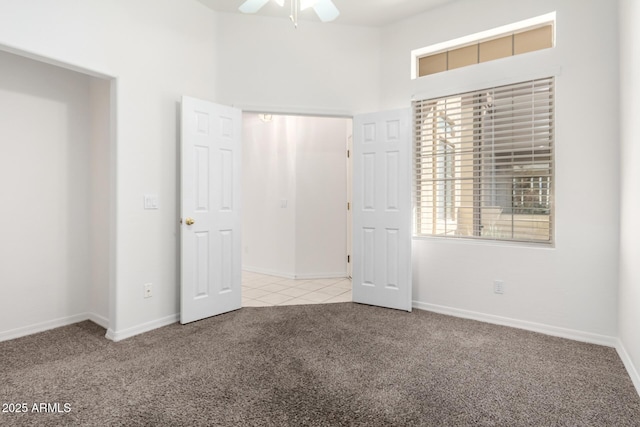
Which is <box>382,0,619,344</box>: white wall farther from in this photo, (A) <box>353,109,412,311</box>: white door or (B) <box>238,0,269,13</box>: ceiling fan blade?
(B) <box>238,0,269,13</box>: ceiling fan blade

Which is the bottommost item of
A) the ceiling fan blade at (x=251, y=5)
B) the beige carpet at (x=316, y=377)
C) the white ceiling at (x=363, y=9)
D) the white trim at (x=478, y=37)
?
the beige carpet at (x=316, y=377)

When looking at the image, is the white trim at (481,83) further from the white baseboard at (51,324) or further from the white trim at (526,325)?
the white baseboard at (51,324)

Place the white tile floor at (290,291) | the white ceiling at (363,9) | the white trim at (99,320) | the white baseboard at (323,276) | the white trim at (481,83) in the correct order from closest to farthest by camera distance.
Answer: the white trim at (481,83) < the white trim at (99,320) < the white ceiling at (363,9) < the white tile floor at (290,291) < the white baseboard at (323,276)

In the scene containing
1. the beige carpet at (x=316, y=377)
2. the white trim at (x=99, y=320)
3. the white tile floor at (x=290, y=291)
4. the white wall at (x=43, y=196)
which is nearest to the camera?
the beige carpet at (x=316, y=377)

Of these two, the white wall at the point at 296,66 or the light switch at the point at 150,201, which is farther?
the white wall at the point at 296,66

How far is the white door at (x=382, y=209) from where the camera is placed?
3520mm

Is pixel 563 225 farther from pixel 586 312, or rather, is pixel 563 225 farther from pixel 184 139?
pixel 184 139

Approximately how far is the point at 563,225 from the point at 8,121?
184 inches

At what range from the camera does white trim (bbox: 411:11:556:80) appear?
299 centimetres

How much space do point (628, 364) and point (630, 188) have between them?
1185 mm

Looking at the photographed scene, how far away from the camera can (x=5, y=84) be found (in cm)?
274

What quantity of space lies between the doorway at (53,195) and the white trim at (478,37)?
3029 mm

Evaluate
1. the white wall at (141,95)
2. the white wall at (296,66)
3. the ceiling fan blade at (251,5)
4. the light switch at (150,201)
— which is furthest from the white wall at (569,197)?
the light switch at (150,201)

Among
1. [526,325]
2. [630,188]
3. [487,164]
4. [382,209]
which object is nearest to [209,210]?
[382,209]
